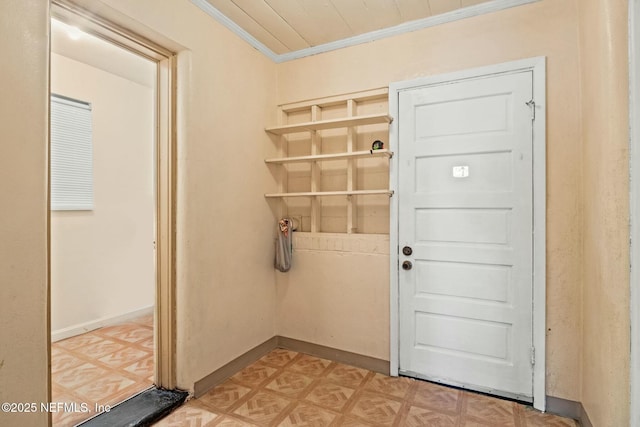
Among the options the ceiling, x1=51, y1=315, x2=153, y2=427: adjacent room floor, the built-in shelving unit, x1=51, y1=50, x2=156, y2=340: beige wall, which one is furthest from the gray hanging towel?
x1=51, y1=50, x2=156, y2=340: beige wall

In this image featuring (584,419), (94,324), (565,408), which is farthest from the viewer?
(94,324)

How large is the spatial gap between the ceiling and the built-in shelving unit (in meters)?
0.49

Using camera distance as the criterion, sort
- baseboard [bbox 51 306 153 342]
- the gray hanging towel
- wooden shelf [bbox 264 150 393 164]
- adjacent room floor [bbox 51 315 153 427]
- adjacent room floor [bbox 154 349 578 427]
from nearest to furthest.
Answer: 1. adjacent room floor [bbox 154 349 578 427]
2. adjacent room floor [bbox 51 315 153 427]
3. wooden shelf [bbox 264 150 393 164]
4. the gray hanging towel
5. baseboard [bbox 51 306 153 342]

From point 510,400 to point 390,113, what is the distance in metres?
2.19

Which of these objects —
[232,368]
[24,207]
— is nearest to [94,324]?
[232,368]

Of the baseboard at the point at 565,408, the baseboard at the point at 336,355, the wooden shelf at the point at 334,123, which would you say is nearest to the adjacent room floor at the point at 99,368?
the baseboard at the point at 336,355

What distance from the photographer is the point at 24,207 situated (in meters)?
1.46

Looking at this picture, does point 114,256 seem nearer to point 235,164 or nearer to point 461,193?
point 235,164

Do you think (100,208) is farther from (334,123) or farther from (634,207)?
(634,207)

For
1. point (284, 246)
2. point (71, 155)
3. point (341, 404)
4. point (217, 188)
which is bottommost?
point (341, 404)

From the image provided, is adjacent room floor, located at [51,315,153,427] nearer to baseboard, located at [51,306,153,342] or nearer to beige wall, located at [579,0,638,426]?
baseboard, located at [51,306,153,342]

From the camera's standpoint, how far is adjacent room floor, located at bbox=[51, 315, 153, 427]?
216 cm

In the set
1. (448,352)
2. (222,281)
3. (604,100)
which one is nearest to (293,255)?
(222,281)

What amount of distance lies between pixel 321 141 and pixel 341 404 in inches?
81.4
